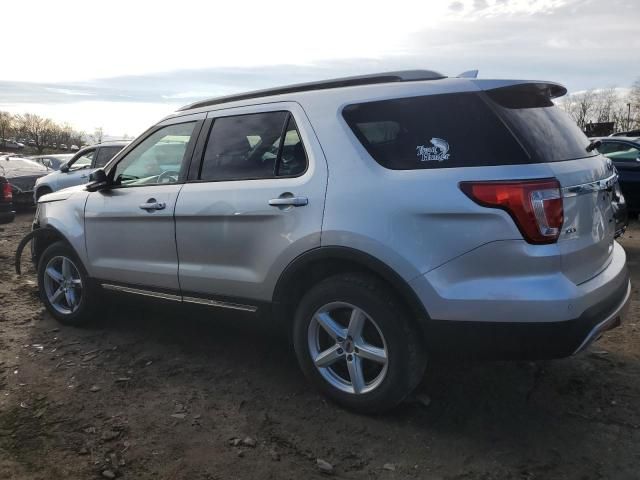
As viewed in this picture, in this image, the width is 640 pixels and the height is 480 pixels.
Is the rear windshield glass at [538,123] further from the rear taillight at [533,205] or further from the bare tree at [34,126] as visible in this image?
the bare tree at [34,126]

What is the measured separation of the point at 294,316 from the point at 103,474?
Answer: 52.8 inches

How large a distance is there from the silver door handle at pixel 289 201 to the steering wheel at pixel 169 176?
3.46ft

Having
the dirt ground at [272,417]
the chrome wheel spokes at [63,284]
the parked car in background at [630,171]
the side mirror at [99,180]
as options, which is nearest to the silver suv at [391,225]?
the dirt ground at [272,417]

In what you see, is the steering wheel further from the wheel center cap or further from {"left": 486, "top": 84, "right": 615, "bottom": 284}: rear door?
{"left": 486, "top": 84, "right": 615, "bottom": 284}: rear door

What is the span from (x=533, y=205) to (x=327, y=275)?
1.25 metres

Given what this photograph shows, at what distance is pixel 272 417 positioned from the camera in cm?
332

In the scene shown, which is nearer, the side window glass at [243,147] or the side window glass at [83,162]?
the side window glass at [243,147]

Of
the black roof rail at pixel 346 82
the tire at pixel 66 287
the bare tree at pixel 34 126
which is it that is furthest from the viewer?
the bare tree at pixel 34 126

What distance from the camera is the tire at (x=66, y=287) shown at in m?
4.77

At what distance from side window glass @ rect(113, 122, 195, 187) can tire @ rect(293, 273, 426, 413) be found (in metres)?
1.56

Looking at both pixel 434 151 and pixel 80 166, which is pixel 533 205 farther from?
pixel 80 166

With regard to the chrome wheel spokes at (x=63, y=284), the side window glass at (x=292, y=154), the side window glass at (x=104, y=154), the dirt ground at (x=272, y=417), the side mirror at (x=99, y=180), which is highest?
the side window glass at (x=292, y=154)

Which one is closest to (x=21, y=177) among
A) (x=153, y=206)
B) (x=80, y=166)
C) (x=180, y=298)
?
(x=80, y=166)

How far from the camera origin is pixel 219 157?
3873 millimetres
